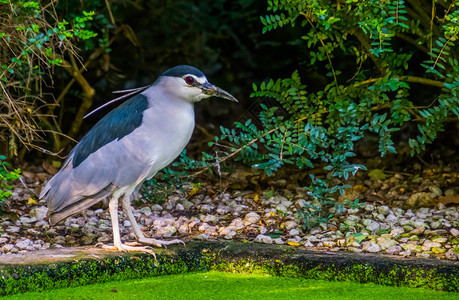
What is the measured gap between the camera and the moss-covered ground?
260cm

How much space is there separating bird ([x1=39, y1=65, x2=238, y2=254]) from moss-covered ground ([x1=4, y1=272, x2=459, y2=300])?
0.41 metres

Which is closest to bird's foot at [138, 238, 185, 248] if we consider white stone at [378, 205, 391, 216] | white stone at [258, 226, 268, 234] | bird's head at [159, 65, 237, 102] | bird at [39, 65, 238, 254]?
bird at [39, 65, 238, 254]

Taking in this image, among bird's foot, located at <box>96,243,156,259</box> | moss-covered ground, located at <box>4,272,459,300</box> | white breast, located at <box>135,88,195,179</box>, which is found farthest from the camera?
white breast, located at <box>135,88,195,179</box>

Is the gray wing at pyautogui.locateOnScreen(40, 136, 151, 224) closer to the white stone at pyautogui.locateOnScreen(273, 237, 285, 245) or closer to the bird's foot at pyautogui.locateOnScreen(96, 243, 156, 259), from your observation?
the bird's foot at pyautogui.locateOnScreen(96, 243, 156, 259)

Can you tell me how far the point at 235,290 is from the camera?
8.83 feet

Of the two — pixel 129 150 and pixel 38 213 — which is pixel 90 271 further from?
pixel 38 213

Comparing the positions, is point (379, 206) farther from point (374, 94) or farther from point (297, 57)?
point (297, 57)

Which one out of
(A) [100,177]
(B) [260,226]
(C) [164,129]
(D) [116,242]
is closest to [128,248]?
(D) [116,242]

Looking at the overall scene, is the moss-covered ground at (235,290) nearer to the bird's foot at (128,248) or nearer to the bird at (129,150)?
the bird's foot at (128,248)

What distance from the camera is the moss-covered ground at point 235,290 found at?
8.52ft

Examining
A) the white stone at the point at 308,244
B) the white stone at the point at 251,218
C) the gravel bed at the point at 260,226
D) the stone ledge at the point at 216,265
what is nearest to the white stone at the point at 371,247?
the gravel bed at the point at 260,226

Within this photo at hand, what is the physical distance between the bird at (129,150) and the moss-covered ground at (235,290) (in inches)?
16.1

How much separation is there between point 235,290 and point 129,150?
98cm

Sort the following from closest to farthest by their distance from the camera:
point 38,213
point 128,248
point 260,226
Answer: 1. point 128,248
2. point 260,226
3. point 38,213
